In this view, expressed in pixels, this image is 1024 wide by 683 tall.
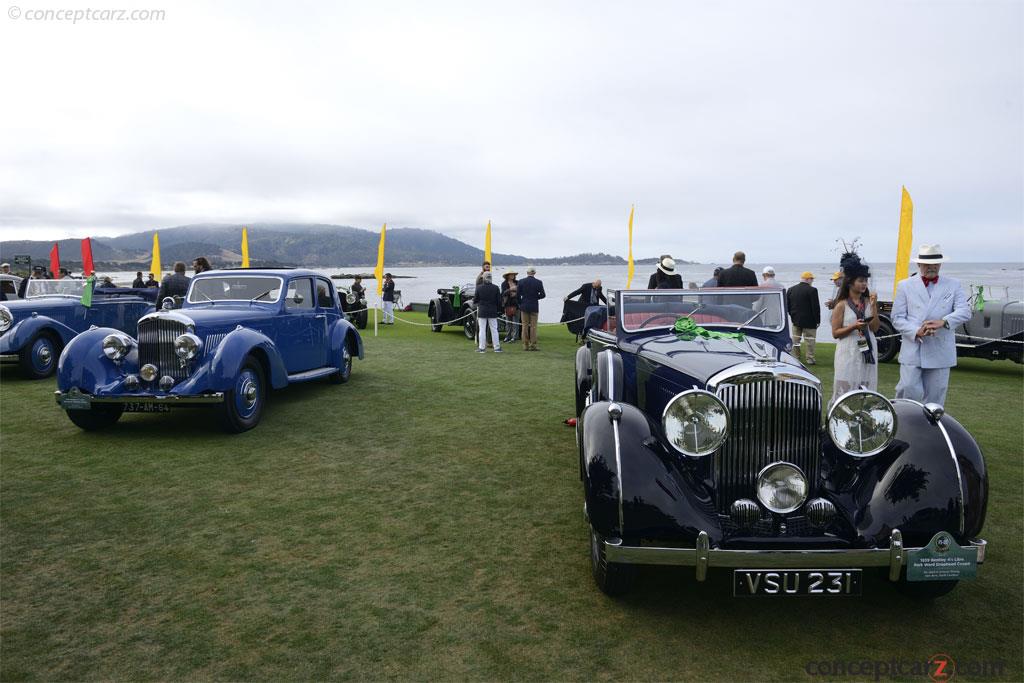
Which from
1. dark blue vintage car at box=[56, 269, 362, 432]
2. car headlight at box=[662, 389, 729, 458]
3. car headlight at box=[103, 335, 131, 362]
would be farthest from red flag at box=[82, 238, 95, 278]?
car headlight at box=[662, 389, 729, 458]

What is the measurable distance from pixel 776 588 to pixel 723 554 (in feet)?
0.96

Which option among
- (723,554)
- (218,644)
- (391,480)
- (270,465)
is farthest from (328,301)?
(723,554)

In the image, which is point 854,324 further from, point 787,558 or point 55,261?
point 55,261

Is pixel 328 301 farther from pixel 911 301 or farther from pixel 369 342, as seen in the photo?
pixel 911 301

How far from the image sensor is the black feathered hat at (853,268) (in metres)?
5.64

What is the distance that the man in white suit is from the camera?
521 cm

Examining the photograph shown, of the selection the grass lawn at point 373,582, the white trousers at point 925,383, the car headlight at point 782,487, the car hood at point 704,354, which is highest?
the car hood at point 704,354

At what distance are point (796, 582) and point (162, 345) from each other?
6355mm

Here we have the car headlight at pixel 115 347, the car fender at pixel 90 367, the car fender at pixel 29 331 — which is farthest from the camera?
the car fender at pixel 29 331

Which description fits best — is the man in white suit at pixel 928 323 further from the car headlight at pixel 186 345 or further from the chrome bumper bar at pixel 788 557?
the car headlight at pixel 186 345

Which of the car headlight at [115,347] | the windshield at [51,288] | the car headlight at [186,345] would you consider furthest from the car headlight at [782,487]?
the windshield at [51,288]

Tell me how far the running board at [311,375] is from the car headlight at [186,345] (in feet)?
4.92

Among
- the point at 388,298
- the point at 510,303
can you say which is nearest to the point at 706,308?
the point at 510,303

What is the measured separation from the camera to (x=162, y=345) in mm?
6836
